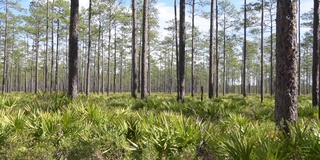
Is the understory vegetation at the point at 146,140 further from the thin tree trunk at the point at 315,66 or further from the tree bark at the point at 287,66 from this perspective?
the thin tree trunk at the point at 315,66

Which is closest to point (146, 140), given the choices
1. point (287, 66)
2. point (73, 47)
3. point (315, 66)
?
point (287, 66)

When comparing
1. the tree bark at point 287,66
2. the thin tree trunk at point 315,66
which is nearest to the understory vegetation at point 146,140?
the tree bark at point 287,66

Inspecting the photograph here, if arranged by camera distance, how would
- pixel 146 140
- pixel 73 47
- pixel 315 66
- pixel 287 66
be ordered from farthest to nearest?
pixel 315 66
pixel 73 47
pixel 287 66
pixel 146 140

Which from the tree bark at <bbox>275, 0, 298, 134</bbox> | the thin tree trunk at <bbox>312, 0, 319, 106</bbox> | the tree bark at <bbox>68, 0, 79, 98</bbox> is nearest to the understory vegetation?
the tree bark at <bbox>275, 0, 298, 134</bbox>

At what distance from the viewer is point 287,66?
606 centimetres

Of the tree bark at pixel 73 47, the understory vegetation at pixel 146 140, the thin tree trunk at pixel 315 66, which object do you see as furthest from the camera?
the thin tree trunk at pixel 315 66

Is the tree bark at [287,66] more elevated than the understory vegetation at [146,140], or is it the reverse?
the tree bark at [287,66]

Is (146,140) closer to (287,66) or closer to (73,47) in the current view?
(287,66)

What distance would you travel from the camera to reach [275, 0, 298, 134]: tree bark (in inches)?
238

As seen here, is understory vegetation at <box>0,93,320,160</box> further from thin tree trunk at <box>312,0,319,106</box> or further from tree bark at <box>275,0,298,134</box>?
thin tree trunk at <box>312,0,319,106</box>

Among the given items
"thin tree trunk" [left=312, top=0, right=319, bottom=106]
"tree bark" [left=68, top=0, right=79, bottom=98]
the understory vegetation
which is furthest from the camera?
"thin tree trunk" [left=312, top=0, right=319, bottom=106]

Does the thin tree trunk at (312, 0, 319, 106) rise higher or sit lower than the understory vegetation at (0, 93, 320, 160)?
higher

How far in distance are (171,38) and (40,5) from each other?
763 inches

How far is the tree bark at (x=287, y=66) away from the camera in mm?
6055
